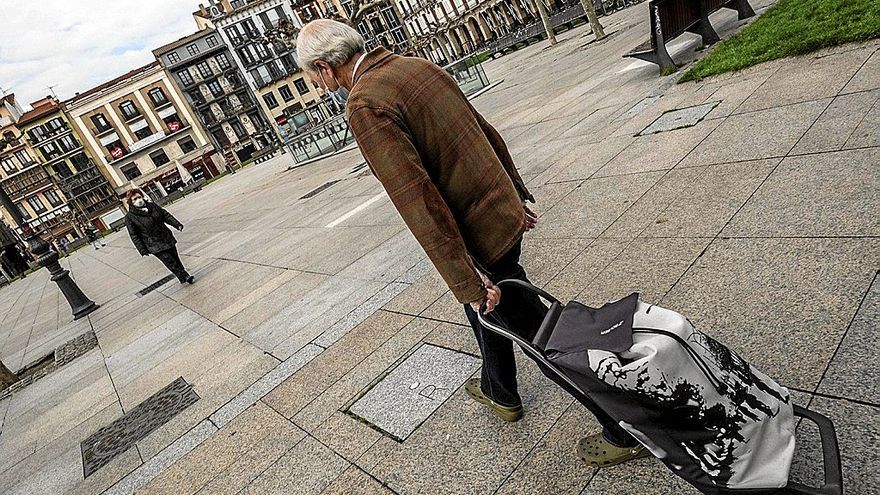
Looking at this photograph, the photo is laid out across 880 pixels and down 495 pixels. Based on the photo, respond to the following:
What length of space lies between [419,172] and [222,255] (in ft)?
33.0

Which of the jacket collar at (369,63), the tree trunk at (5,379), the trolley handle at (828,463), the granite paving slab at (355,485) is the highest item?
the jacket collar at (369,63)

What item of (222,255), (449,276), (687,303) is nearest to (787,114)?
(687,303)

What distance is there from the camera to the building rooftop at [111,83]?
208 feet

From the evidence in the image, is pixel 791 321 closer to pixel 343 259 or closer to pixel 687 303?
pixel 687 303

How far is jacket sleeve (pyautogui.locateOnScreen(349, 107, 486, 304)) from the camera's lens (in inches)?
79.2

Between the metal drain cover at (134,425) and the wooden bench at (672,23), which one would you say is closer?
the metal drain cover at (134,425)

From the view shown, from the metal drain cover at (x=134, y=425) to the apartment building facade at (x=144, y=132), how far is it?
67.4 m

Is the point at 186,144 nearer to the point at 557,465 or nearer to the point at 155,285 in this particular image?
the point at 155,285

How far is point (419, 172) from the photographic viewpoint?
203 centimetres

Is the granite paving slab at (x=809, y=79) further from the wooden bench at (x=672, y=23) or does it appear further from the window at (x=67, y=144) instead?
the window at (x=67, y=144)

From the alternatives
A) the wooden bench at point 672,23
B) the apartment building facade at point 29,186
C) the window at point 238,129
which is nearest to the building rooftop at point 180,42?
the window at point 238,129

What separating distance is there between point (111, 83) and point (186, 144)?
11337 millimetres

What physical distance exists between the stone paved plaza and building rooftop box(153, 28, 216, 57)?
67.2 metres

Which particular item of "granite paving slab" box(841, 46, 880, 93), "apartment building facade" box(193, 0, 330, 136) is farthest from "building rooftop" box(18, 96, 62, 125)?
"granite paving slab" box(841, 46, 880, 93)
